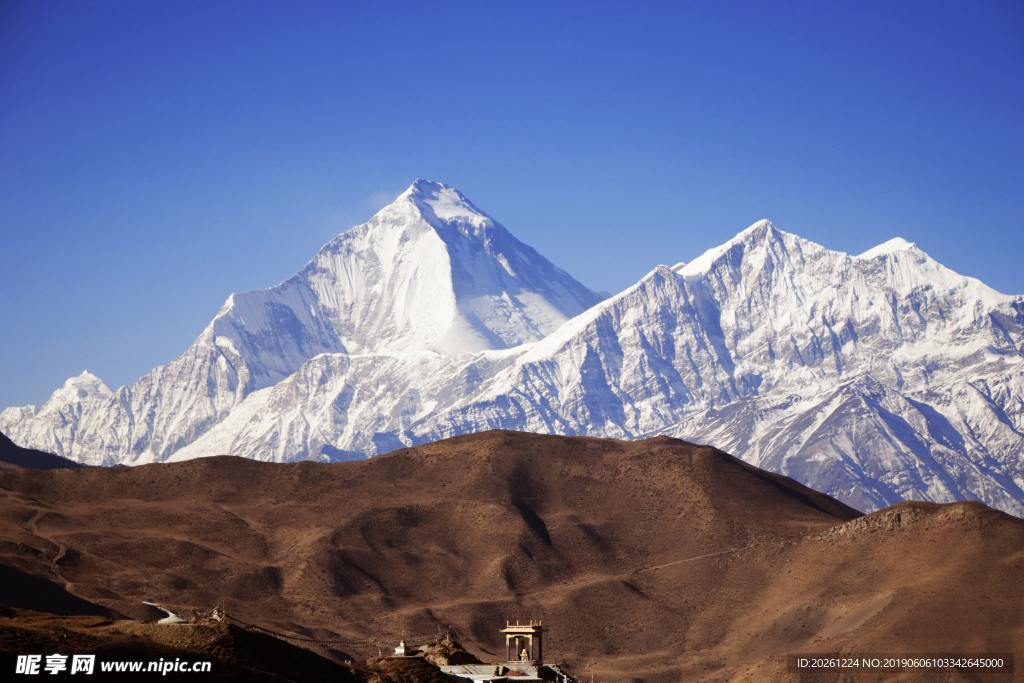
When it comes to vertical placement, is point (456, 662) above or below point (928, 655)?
below

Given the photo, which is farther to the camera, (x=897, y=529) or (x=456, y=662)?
(x=897, y=529)

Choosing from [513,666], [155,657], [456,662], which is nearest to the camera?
[155,657]

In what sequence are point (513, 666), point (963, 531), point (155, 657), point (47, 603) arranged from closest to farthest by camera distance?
point (155, 657) → point (513, 666) → point (47, 603) → point (963, 531)

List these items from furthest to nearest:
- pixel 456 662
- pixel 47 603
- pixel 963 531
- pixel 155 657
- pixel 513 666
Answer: pixel 963 531
pixel 47 603
pixel 456 662
pixel 513 666
pixel 155 657

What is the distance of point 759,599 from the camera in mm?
194250

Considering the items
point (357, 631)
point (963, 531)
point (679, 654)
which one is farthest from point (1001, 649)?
point (357, 631)

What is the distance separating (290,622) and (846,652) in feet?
185

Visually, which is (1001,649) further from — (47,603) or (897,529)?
(47,603)

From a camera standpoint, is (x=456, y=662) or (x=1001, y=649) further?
(x=1001, y=649)

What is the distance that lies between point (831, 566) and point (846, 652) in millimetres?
25033

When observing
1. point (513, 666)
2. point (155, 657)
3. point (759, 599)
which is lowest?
point (155, 657)

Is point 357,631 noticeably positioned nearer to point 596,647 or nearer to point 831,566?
point 596,647

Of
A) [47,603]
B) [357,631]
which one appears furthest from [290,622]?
[47,603]

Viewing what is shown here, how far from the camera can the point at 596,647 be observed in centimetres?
18900
